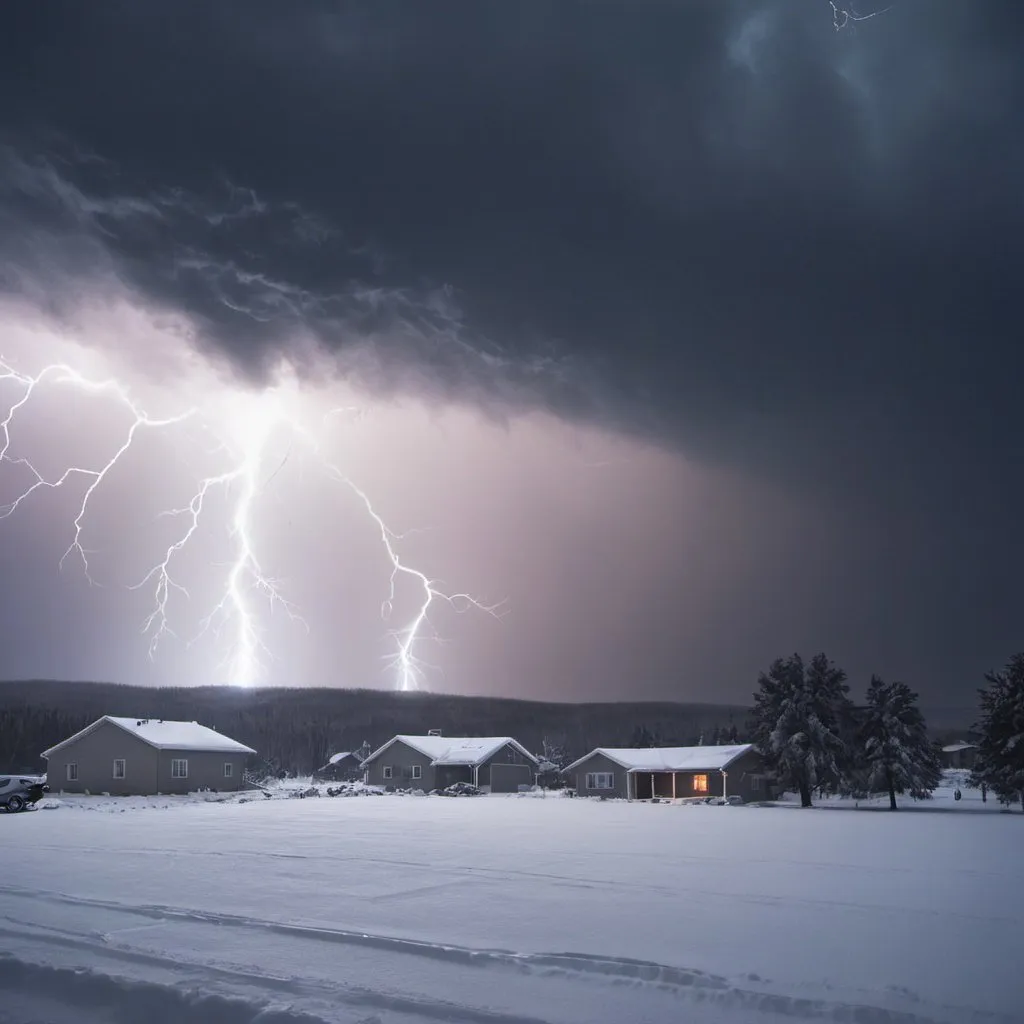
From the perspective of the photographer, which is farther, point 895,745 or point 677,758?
point 677,758

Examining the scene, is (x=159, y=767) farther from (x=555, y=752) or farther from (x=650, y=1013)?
(x=555, y=752)

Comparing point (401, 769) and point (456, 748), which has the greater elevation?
point (456, 748)

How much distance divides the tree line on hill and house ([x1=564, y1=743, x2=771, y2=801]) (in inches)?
210

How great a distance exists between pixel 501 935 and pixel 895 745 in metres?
49.1

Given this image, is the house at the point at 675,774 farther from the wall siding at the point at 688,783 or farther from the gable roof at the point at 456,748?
the gable roof at the point at 456,748

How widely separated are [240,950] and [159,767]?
4989cm

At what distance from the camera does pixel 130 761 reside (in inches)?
2112

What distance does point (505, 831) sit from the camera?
25.5m

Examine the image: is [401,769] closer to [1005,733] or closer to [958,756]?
[1005,733]

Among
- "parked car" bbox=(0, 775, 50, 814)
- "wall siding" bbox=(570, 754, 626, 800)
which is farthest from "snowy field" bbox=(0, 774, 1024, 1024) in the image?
"wall siding" bbox=(570, 754, 626, 800)

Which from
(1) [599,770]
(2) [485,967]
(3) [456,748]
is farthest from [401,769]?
(2) [485,967]

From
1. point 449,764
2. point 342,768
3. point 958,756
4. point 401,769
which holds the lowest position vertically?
point 342,768

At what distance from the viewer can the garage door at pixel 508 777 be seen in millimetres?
72188

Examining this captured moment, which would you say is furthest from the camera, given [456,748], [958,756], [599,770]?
[958,756]
